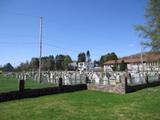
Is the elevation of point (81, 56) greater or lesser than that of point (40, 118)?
greater

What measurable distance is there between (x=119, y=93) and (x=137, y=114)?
9405 mm

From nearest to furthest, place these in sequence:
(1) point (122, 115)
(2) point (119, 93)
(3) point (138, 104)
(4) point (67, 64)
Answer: (1) point (122, 115) → (3) point (138, 104) → (2) point (119, 93) → (4) point (67, 64)

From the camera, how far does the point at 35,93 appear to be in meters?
20.5

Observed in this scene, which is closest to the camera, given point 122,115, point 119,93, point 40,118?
point 40,118

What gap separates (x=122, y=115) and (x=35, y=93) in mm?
A: 9311

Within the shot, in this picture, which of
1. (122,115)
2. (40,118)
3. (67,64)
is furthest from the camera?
(67,64)

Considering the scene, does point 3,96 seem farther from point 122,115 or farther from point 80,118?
point 122,115

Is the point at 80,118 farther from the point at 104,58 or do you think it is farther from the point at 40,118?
the point at 104,58

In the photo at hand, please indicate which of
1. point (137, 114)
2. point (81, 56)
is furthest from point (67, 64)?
point (137, 114)

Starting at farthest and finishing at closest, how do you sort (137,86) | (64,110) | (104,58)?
(104,58) → (137,86) → (64,110)

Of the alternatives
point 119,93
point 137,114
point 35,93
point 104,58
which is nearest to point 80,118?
point 137,114

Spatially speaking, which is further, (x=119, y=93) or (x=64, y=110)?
(x=119, y=93)

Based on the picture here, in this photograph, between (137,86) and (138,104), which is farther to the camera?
(137,86)

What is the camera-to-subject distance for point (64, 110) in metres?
14.3
